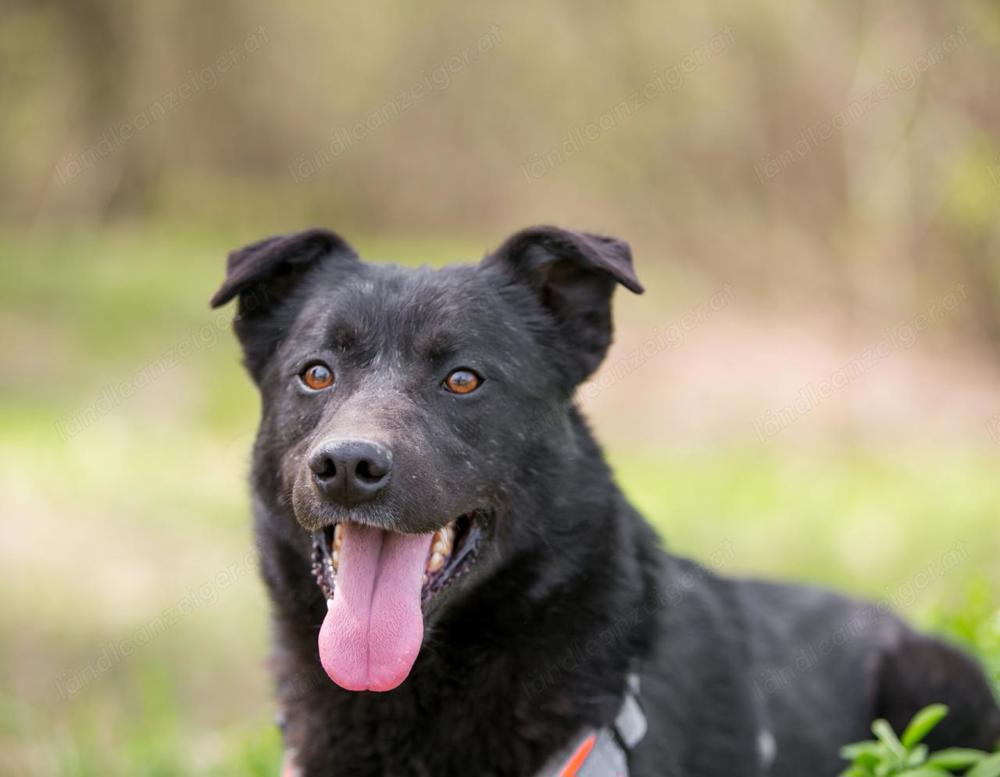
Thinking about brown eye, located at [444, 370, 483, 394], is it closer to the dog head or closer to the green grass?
the dog head

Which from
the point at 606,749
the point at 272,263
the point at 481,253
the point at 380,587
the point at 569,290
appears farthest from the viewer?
the point at 481,253

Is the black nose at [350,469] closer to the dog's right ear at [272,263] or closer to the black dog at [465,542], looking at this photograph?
the black dog at [465,542]

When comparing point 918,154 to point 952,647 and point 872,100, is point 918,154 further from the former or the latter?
point 952,647

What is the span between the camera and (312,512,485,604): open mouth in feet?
9.69

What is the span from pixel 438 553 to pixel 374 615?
10.8 inches

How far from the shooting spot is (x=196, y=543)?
732cm

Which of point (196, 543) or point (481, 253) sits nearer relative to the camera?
point (196, 543)

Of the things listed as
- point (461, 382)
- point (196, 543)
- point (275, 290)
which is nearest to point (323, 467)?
point (461, 382)

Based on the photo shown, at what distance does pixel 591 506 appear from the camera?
127 inches

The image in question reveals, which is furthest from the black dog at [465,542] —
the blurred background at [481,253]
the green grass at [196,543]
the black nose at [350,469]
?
the blurred background at [481,253]

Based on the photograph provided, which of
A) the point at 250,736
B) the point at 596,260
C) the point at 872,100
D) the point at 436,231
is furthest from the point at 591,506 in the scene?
the point at 436,231

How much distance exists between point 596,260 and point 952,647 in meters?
1.88

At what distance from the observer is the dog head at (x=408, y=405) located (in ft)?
9.16

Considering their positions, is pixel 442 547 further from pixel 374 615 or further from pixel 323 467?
pixel 323 467
